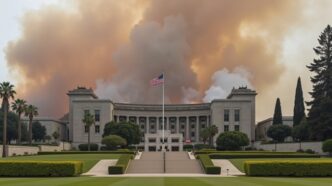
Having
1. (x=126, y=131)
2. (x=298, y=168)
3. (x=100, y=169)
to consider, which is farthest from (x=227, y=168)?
(x=126, y=131)

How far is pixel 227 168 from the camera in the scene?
65000 mm

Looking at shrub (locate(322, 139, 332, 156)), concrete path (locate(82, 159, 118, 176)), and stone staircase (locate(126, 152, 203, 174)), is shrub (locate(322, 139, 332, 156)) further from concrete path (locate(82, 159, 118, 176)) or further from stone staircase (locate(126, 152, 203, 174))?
concrete path (locate(82, 159, 118, 176))

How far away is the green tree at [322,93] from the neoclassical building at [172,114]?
75.5m

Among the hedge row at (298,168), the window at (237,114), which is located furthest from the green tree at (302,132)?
the window at (237,114)

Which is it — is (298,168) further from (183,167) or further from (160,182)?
(183,167)

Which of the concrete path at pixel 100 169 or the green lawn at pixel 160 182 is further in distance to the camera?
the concrete path at pixel 100 169

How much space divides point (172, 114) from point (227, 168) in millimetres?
125102

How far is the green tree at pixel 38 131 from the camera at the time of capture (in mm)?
166375

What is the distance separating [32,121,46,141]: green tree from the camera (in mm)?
166375

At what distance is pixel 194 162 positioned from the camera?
73.2 metres

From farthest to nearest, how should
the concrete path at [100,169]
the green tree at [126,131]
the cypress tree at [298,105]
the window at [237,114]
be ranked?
the window at [237,114], the green tree at [126,131], the cypress tree at [298,105], the concrete path at [100,169]

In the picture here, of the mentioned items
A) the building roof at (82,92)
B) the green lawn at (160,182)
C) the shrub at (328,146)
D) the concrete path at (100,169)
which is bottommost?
the concrete path at (100,169)

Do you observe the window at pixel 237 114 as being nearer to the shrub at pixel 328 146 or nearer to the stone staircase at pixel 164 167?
the shrub at pixel 328 146

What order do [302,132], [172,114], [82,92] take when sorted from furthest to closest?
[172,114] → [82,92] → [302,132]
